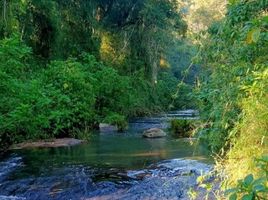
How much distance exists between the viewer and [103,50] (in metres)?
22.8

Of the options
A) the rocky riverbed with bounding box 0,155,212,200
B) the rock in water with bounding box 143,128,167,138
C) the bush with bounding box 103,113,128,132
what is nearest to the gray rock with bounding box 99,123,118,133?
the bush with bounding box 103,113,128,132

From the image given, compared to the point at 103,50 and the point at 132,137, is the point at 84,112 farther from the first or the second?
the point at 103,50

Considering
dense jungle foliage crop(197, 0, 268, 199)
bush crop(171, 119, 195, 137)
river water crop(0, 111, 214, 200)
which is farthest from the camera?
bush crop(171, 119, 195, 137)

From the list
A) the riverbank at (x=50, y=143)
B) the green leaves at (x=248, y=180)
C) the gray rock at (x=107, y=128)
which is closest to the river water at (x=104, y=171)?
the riverbank at (x=50, y=143)

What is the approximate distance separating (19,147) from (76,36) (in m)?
8.70

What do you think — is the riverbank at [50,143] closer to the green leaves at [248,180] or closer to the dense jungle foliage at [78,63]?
the dense jungle foliage at [78,63]

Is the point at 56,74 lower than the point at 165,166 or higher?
higher

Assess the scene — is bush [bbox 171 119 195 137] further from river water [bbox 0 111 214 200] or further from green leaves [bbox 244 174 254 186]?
green leaves [bbox 244 174 254 186]

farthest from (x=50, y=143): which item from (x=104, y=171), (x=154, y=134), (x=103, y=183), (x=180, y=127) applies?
(x=103, y=183)

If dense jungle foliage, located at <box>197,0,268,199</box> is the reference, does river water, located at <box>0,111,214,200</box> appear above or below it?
below

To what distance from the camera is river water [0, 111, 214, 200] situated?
7.22 m

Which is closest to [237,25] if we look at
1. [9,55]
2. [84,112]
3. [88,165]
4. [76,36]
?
[88,165]

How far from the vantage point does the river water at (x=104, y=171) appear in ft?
23.7

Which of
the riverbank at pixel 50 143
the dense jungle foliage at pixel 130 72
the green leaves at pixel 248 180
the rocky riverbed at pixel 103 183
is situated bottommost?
the rocky riverbed at pixel 103 183
